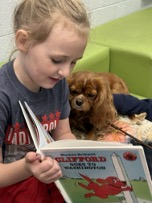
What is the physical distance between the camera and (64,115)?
110 centimetres

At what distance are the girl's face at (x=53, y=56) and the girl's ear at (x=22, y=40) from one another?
0.01m

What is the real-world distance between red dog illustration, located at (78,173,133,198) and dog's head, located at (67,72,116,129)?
1.54 ft

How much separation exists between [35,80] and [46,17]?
0.18 metres

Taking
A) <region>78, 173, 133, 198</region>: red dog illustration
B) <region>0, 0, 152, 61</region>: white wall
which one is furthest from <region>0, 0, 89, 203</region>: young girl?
<region>0, 0, 152, 61</region>: white wall

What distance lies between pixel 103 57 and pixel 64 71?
102 cm

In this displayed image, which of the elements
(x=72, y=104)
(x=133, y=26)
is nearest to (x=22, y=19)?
(x=72, y=104)

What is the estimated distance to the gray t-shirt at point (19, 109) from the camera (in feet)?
2.96

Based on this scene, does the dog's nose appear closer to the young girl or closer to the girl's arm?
the young girl

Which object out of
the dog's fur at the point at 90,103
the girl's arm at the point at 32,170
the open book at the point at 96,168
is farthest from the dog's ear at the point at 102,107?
the girl's arm at the point at 32,170

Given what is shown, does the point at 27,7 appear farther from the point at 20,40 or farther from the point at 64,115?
the point at 64,115

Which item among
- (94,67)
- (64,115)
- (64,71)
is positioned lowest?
(94,67)

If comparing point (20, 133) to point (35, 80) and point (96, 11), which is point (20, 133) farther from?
point (96, 11)

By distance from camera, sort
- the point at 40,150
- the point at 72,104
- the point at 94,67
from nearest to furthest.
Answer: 1. the point at 40,150
2. the point at 72,104
3. the point at 94,67

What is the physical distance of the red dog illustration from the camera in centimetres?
89
